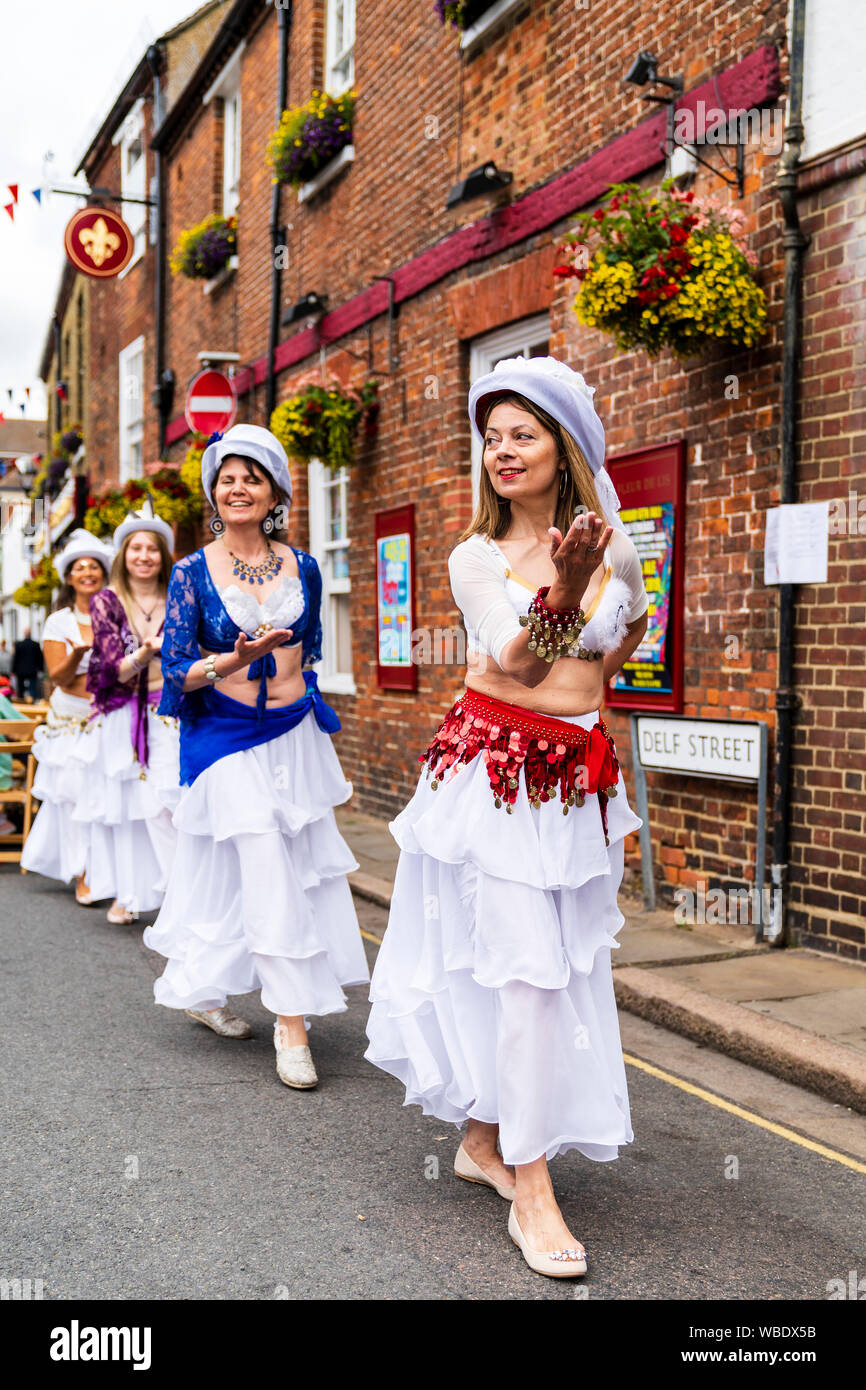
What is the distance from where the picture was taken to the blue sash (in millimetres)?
4570

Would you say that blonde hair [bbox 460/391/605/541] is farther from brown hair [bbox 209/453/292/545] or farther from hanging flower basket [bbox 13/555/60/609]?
hanging flower basket [bbox 13/555/60/609]

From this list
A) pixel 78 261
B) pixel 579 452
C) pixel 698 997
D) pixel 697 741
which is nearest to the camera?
pixel 579 452

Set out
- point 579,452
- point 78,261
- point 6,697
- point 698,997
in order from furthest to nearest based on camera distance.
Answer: point 78,261, point 6,697, point 698,997, point 579,452

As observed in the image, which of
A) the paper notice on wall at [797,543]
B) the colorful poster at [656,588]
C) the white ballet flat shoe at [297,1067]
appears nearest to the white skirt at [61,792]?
the colorful poster at [656,588]

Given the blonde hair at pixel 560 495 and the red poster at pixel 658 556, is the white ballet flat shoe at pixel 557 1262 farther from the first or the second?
the red poster at pixel 658 556

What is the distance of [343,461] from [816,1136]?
7.58 meters

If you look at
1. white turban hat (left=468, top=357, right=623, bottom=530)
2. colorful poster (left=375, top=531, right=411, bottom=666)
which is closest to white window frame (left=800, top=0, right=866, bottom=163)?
white turban hat (left=468, top=357, right=623, bottom=530)

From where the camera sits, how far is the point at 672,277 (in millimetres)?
5961

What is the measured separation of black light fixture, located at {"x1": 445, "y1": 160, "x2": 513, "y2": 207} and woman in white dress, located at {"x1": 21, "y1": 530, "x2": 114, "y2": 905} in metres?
3.30

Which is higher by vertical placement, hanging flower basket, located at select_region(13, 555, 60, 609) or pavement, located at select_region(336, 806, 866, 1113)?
hanging flower basket, located at select_region(13, 555, 60, 609)

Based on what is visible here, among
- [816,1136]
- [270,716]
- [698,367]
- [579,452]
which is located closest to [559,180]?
[698,367]

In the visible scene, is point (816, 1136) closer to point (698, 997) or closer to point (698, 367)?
point (698, 997)

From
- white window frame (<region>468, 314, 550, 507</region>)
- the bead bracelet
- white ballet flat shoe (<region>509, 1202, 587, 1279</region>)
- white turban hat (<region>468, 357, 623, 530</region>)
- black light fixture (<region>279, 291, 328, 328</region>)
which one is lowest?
white ballet flat shoe (<region>509, 1202, 587, 1279</region>)

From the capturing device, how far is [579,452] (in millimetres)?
3209
